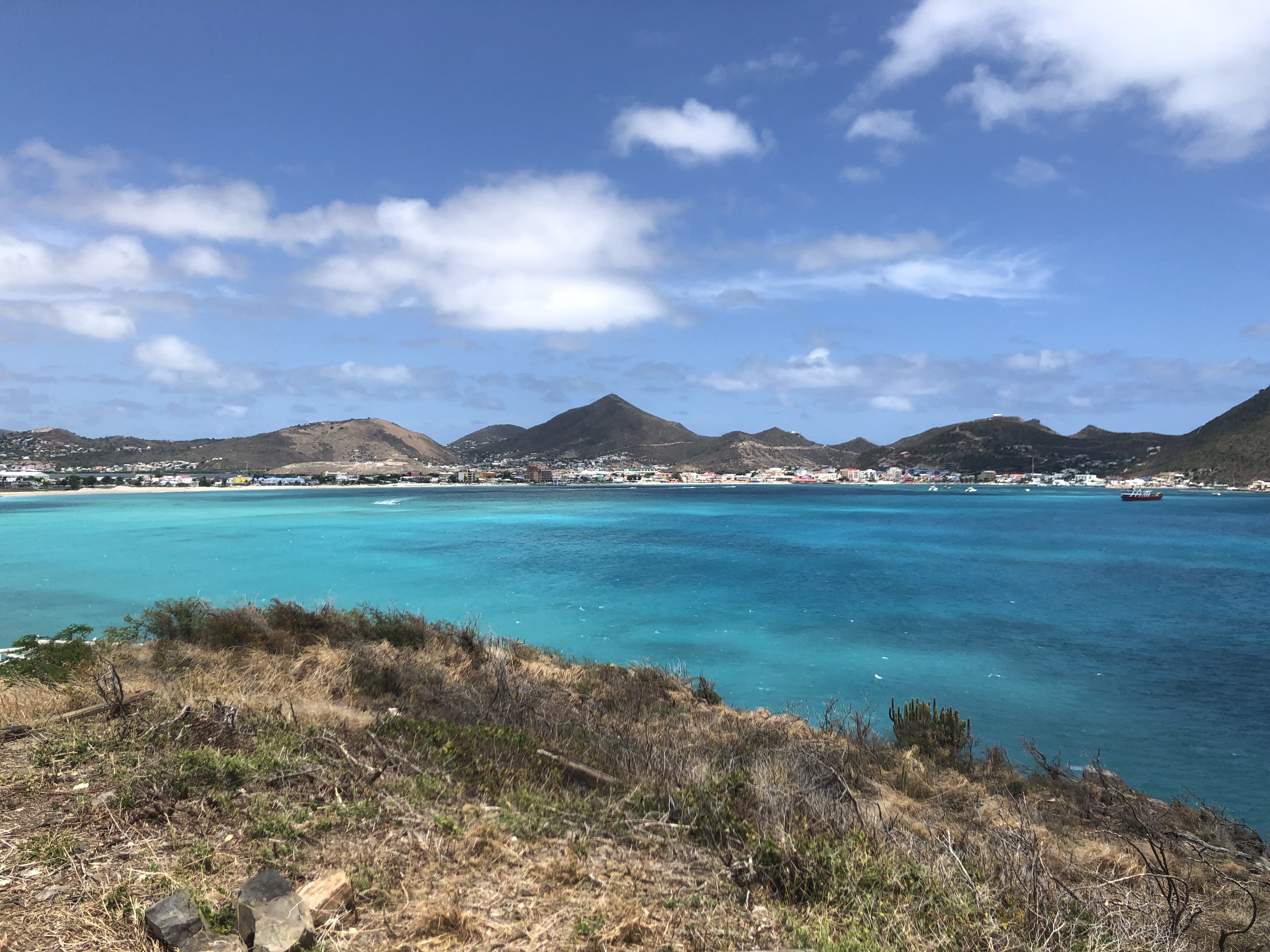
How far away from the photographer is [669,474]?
7411 inches

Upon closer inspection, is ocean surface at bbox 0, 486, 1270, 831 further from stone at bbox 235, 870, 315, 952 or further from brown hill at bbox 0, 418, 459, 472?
brown hill at bbox 0, 418, 459, 472

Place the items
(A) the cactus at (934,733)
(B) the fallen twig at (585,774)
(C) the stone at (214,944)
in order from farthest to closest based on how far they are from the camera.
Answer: (A) the cactus at (934,733)
(B) the fallen twig at (585,774)
(C) the stone at (214,944)

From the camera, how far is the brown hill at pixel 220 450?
161875mm

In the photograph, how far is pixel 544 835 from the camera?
175 inches

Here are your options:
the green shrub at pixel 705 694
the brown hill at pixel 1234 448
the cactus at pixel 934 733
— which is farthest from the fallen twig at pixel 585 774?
the brown hill at pixel 1234 448

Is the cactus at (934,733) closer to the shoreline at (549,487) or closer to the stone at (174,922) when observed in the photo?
the stone at (174,922)

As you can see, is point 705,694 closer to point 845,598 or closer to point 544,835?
point 544,835

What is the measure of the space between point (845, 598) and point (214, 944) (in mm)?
24289

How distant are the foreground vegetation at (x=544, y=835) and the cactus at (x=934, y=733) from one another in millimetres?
1659

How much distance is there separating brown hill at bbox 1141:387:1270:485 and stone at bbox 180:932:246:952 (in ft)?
460

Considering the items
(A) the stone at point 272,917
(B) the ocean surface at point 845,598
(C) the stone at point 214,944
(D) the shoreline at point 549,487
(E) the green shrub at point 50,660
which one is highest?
(A) the stone at point 272,917

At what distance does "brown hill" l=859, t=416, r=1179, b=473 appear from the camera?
163 m

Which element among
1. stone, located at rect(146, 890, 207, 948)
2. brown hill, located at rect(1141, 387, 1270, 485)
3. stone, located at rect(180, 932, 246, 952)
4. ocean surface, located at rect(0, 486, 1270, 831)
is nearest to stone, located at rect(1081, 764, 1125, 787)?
ocean surface, located at rect(0, 486, 1270, 831)

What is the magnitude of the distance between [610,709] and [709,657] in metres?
7.98
